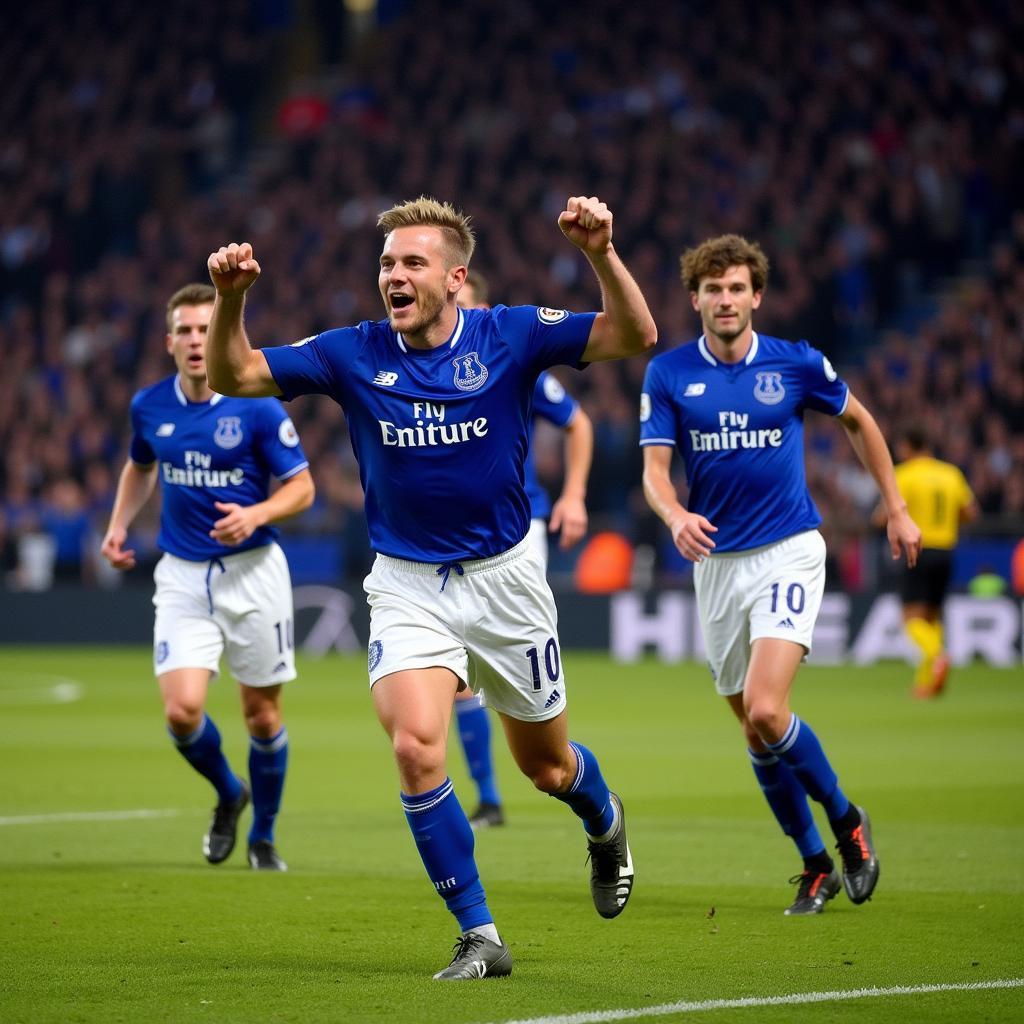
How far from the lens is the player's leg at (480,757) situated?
10.4 metres

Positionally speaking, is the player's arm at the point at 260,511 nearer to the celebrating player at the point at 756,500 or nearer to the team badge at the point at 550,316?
the celebrating player at the point at 756,500

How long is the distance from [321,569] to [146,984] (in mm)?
19313

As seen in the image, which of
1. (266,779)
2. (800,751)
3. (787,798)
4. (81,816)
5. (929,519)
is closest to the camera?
(800,751)

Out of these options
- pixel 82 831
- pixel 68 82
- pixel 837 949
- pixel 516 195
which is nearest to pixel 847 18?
pixel 516 195

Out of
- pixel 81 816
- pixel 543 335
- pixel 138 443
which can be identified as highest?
pixel 543 335

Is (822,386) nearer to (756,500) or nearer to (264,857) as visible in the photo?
(756,500)

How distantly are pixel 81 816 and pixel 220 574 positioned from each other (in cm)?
237

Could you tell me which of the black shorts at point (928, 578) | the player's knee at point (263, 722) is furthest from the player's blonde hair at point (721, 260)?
the black shorts at point (928, 578)

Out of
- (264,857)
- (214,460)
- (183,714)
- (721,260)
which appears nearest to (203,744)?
(183,714)

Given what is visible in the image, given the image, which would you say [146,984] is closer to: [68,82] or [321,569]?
[321,569]

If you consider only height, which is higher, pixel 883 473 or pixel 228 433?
pixel 228 433

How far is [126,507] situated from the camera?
31.4 feet

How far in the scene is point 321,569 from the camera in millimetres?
25141

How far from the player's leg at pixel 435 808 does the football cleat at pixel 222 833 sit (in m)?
2.86
